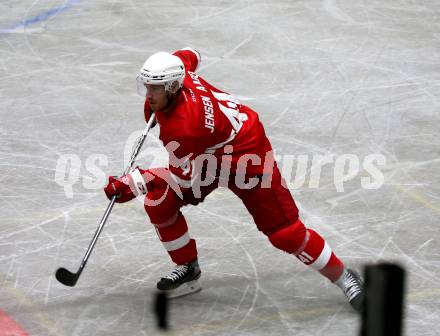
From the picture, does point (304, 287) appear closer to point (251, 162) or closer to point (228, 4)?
→ point (251, 162)

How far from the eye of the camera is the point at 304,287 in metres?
4.07

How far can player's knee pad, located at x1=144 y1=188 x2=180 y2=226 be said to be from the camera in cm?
368

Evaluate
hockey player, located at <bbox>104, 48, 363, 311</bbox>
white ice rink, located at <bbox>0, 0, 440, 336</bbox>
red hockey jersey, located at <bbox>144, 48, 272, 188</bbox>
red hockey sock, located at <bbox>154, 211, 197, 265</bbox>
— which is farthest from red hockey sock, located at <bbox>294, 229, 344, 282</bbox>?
red hockey sock, located at <bbox>154, 211, 197, 265</bbox>

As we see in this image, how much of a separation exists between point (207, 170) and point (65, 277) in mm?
828

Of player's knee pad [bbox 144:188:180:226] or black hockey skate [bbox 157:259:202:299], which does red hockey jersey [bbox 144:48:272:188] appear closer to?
player's knee pad [bbox 144:188:180:226]

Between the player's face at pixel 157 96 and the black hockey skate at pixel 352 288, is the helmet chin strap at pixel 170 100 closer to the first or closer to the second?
the player's face at pixel 157 96

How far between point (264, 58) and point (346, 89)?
1032 millimetres

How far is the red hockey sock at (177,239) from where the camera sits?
3.79m

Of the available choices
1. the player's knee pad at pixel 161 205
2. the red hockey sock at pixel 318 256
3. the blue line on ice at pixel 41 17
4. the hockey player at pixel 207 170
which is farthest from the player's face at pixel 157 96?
the blue line on ice at pixel 41 17

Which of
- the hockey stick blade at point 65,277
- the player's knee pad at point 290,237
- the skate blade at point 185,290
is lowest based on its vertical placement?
the skate blade at point 185,290

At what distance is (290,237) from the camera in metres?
3.60

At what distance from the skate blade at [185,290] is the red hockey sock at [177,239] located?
5.2 inches

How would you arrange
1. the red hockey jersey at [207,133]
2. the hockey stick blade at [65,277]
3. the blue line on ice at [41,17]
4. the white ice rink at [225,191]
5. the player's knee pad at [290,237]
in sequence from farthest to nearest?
the blue line on ice at [41,17] → the white ice rink at [225,191] → the hockey stick blade at [65,277] → the player's knee pad at [290,237] → the red hockey jersey at [207,133]

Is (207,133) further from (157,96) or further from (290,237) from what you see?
(290,237)
